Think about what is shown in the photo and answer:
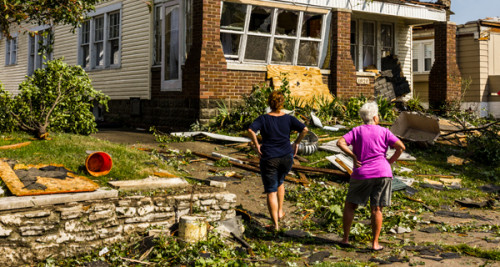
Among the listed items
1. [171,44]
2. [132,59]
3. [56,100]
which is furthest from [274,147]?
[132,59]

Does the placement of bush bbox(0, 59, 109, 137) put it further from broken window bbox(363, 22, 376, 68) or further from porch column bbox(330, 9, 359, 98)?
broken window bbox(363, 22, 376, 68)

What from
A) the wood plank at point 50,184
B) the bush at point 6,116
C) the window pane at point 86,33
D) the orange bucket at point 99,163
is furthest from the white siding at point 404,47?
the wood plank at point 50,184

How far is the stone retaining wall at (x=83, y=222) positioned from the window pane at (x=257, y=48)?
9.41m

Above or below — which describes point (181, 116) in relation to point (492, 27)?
below

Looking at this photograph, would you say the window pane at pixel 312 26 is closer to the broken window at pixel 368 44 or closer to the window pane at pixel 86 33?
the broken window at pixel 368 44

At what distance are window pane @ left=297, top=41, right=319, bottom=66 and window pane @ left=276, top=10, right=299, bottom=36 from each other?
0.55 m

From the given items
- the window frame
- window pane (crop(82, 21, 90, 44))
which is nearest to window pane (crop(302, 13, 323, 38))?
the window frame

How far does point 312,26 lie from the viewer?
54.9 feet

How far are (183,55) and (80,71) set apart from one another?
185 inches

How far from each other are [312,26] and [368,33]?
4.07 metres

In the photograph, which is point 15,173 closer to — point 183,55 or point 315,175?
point 315,175

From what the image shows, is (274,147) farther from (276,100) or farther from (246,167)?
(246,167)

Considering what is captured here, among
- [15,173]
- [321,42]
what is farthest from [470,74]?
[15,173]

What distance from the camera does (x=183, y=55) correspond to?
14539 mm
